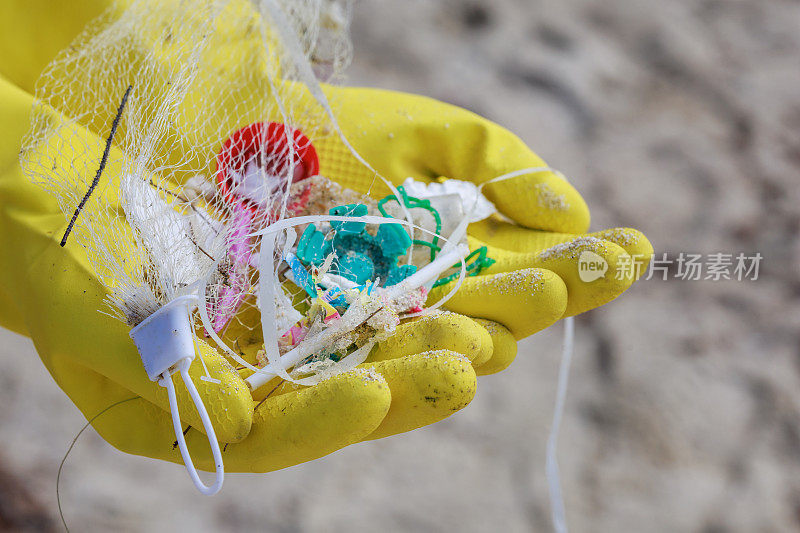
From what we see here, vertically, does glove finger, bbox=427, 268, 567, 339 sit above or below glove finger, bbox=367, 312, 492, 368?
above

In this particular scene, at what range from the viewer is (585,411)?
60.0 inches

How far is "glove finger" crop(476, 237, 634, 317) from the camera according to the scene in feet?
2.43

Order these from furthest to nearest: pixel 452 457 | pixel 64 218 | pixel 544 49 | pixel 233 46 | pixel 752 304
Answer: pixel 544 49 → pixel 752 304 → pixel 452 457 → pixel 233 46 → pixel 64 218

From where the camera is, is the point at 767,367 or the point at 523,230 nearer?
the point at 523,230

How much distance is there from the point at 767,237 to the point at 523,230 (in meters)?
1.07

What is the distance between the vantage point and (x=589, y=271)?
0.76 m

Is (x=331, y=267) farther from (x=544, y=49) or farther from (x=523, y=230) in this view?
(x=544, y=49)

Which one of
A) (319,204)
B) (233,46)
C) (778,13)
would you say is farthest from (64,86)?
(778,13)
